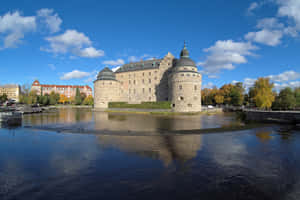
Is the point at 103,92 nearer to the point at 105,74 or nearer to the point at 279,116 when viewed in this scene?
the point at 105,74

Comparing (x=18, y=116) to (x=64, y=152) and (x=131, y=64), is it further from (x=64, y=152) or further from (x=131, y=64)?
(x=131, y=64)

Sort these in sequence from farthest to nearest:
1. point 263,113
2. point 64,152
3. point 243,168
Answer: point 263,113, point 64,152, point 243,168

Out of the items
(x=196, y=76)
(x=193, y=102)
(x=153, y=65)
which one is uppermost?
(x=153, y=65)

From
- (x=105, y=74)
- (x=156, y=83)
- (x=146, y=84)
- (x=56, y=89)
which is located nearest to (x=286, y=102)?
(x=156, y=83)

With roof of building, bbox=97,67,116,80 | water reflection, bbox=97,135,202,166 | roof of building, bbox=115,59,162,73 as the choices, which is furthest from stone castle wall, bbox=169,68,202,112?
water reflection, bbox=97,135,202,166

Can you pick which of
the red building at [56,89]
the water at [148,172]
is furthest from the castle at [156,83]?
the red building at [56,89]

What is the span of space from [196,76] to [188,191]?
3897 centimetres

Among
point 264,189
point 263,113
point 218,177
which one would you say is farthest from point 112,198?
point 263,113

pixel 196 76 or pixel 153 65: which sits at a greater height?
pixel 153 65

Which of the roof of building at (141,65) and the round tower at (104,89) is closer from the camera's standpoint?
the round tower at (104,89)

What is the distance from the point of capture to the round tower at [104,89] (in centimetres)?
5334

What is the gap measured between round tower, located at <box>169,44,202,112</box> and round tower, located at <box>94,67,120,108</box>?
2389cm

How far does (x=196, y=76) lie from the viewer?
40938 millimetres

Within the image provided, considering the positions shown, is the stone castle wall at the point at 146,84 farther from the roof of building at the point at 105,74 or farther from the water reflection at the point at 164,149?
the water reflection at the point at 164,149
